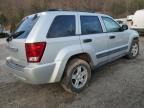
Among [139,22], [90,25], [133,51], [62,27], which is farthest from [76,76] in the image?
[139,22]

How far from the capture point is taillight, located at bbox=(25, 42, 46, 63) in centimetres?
406

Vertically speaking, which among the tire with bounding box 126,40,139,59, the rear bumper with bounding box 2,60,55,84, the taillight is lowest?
the tire with bounding box 126,40,139,59

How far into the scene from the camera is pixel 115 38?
238 inches

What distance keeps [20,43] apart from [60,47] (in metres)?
0.81

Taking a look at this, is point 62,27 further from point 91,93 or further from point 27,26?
point 91,93

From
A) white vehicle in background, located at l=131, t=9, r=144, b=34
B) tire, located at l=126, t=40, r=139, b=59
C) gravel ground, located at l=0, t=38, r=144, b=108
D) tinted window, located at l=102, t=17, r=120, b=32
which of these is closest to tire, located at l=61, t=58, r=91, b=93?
gravel ground, located at l=0, t=38, r=144, b=108

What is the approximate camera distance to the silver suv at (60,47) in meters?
4.12

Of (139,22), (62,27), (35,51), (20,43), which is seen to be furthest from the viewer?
(139,22)

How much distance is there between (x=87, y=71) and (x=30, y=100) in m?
1.48

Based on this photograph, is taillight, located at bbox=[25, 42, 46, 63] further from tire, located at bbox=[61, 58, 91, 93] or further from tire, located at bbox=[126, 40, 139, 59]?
tire, located at bbox=[126, 40, 139, 59]

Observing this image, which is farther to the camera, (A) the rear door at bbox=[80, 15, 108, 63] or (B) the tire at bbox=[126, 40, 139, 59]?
(B) the tire at bbox=[126, 40, 139, 59]

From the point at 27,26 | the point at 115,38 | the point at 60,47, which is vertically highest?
the point at 27,26

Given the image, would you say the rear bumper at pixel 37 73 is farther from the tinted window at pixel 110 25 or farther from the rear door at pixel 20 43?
the tinted window at pixel 110 25

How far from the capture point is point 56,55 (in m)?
4.29
